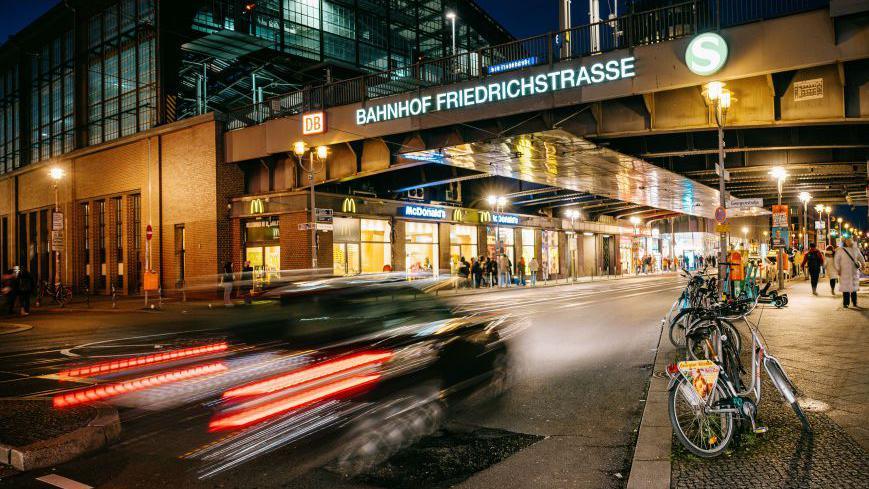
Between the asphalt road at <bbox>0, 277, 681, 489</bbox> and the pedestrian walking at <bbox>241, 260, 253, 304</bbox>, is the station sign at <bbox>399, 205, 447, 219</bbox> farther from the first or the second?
the asphalt road at <bbox>0, 277, 681, 489</bbox>

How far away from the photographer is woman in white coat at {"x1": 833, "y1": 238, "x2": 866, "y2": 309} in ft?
52.2

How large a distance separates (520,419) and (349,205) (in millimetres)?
22785

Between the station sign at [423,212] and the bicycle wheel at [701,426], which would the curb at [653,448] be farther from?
the station sign at [423,212]

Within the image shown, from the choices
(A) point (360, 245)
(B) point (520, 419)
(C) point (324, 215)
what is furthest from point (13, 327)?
(B) point (520, 419)

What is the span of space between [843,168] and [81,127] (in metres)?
43.6

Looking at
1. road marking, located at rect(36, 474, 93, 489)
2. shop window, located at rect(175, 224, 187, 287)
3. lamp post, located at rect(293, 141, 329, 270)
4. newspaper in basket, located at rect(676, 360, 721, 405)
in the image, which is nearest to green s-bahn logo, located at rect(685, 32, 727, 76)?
newspaper in basket, located at rect(676, 360, 721, 405)

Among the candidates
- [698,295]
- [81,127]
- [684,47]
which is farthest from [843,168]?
[81,127]

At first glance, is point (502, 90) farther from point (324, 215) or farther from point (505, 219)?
point (505, 219)

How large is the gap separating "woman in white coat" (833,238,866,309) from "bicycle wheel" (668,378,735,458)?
13.7 metres

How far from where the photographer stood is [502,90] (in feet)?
62.4

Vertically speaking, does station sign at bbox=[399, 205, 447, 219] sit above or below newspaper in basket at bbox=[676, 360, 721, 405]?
above

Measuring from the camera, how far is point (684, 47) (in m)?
16.0

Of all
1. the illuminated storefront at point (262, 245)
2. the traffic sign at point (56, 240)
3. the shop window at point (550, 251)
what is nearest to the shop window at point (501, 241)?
the shop window at point (550, 251)

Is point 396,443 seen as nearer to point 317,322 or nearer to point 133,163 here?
point 317,322
